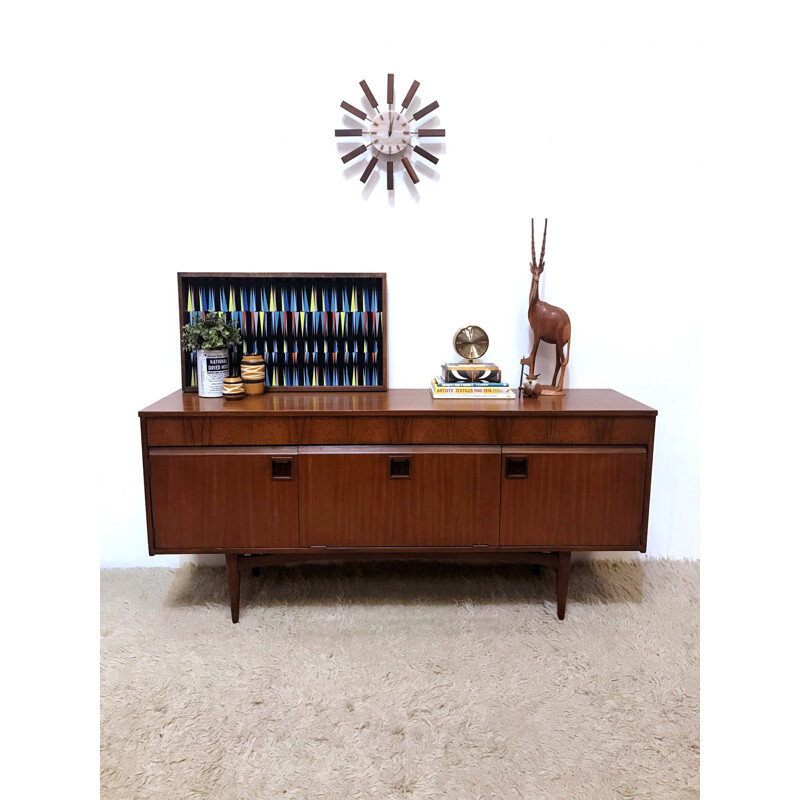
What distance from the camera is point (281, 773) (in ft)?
4.57

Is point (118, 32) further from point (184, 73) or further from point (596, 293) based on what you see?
point (596, 293)

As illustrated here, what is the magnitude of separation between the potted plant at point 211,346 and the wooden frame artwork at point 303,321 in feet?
0.44

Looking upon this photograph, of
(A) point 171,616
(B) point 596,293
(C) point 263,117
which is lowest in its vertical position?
(A) point 171,616

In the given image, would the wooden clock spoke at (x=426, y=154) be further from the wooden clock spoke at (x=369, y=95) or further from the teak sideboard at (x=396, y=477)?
the teak sideboard at (x=396, y=477)

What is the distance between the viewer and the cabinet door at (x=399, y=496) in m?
1.85

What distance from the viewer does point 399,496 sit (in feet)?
6.15

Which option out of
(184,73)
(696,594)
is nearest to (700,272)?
(696,594)

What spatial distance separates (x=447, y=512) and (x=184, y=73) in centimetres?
194

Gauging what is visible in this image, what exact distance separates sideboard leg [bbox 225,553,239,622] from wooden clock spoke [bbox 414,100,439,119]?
1.79 metres

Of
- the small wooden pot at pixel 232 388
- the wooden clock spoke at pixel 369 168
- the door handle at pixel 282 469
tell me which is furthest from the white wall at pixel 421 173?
the door handle at pixel 282 469

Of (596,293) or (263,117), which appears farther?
(596,293)

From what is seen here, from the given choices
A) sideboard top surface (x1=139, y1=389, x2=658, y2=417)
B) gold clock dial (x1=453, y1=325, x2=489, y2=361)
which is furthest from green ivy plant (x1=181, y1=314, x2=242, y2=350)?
gold clock dial (x1=453, y1=325, x2=489, y2=361)

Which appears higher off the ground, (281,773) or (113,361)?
(113,361)

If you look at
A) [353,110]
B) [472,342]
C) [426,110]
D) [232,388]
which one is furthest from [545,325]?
[232,388]
